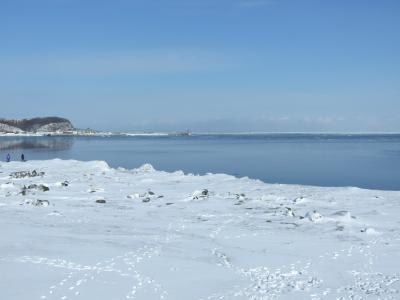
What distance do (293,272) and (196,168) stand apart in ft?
134

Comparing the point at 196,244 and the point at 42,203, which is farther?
the point at 42,203

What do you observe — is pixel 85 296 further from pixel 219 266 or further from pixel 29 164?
pixel 29 164

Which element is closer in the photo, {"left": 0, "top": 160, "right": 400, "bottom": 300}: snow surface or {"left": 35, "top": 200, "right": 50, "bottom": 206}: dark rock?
{"left": 0, "top": 160, "right": 400, "bottom": 300}: snow surface

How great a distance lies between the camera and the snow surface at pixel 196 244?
12.7 meters

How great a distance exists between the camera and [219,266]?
14812 millimetres

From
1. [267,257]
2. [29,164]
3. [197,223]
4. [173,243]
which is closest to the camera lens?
[267,257]

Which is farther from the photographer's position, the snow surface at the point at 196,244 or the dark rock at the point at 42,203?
the dark rock at the point at 42,203

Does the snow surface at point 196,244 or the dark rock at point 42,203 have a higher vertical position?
the dark rock at point 42,203

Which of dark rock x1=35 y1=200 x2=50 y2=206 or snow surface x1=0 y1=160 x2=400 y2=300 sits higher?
dark rock x1=35 y1=200 x2=50 y2=206

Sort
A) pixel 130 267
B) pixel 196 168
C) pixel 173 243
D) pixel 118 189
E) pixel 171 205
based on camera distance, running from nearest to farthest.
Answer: pixel 130 267, pixel 173 243, pixel 171 205, pixel 118 189, pixel 196 168

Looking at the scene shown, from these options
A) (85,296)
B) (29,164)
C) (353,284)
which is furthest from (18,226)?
(29,164)

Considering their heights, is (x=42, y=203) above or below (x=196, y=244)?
above

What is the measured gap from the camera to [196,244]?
1731 cm

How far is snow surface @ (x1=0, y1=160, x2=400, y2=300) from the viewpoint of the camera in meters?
12.7
